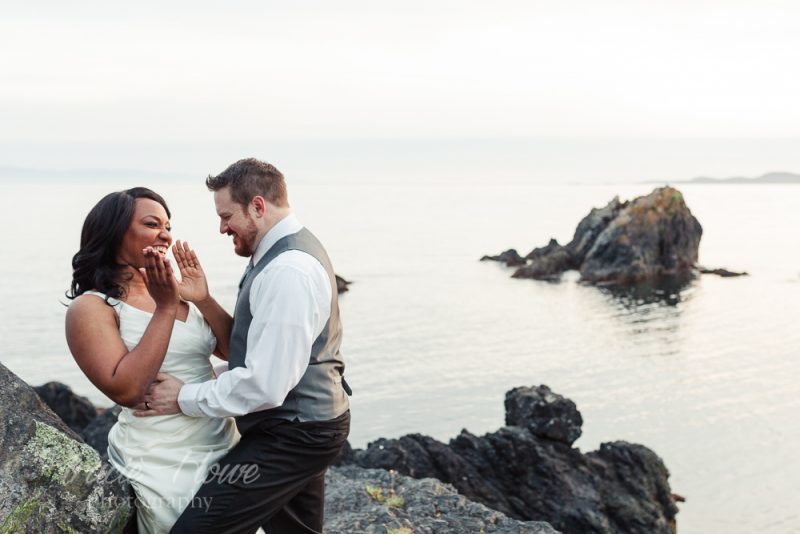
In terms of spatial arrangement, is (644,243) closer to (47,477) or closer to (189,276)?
(189,276)

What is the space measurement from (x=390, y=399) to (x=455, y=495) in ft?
78.9

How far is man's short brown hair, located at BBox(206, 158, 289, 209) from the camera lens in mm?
5531

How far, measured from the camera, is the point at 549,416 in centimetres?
1672

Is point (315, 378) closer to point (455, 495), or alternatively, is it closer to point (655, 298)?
point (455, 495)

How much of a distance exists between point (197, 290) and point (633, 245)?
6979 centimetres

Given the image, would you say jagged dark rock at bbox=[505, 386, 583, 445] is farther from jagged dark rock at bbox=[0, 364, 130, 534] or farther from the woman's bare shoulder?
the woman's bare shoulder

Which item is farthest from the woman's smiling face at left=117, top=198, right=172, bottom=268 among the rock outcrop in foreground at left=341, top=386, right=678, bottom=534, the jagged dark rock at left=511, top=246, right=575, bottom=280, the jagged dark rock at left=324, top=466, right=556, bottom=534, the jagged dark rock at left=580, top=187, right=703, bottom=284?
the jagged dark rock at left=511, top=246, right=575, bottom=280

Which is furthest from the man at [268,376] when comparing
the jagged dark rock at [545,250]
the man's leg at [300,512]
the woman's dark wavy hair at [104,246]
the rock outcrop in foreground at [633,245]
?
the jagged dark rock at [545,250]

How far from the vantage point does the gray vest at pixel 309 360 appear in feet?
17.5

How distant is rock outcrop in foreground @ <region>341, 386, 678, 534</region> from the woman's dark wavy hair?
10621 mm

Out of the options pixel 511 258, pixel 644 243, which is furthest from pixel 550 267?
pixel 511 258

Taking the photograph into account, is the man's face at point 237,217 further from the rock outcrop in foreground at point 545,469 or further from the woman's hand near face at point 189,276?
the rock outcrop in foreground at point 545,469

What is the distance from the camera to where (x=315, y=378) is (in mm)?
5371

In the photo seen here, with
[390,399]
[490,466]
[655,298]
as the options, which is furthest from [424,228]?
[490,466]
